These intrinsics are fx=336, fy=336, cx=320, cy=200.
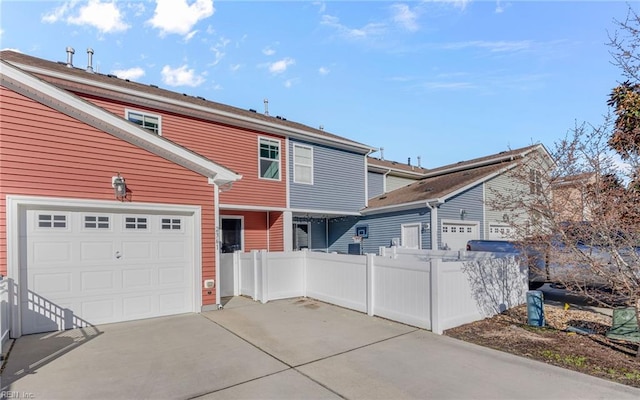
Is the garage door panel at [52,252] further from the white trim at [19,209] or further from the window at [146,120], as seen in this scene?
the window at [146,120]

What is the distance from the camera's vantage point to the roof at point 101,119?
5.59 m

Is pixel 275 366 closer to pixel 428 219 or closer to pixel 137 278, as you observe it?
pixel 137 278

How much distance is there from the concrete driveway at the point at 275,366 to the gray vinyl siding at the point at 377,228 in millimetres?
7203

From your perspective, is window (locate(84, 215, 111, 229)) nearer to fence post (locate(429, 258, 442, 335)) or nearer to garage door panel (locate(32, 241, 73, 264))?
garage door panel (locate(32, 241, 73, 264))

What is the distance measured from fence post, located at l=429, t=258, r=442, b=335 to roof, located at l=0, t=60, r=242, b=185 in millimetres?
4657

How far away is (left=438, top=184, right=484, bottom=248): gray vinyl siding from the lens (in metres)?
12.5

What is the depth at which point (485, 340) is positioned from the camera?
5.27m

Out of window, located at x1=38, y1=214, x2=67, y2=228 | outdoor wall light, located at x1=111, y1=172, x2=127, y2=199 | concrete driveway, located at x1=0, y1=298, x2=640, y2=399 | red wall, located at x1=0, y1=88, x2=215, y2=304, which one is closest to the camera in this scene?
concrete driveway, located at x1=0, y1=298, x2=640, y2=399

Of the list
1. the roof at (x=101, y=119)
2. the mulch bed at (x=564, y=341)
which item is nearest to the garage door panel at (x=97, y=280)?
the roof at (x=101, y=119)

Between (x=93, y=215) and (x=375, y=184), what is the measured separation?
12736 millimetres

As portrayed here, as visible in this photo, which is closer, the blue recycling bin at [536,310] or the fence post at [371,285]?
the blue recycling bin at [536,310]

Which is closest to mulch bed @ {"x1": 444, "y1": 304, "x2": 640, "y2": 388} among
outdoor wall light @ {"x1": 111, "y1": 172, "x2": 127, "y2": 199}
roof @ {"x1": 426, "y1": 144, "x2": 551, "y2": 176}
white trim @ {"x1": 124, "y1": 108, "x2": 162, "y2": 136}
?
outdoor wall light @ {"x1": 111, "y1": 172, "x2": 127, "y2": 199}

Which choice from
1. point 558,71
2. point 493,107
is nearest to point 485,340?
point 558,71

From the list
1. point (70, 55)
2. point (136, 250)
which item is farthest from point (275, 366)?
point (70, 55)
